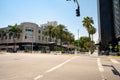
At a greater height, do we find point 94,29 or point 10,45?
point 94,29

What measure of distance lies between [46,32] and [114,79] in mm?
82138

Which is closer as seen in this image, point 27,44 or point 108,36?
point 108,36

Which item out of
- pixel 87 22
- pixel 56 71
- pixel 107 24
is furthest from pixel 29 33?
pixel 56 71

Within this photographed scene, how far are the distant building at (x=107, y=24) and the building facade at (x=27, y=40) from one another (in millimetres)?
29708

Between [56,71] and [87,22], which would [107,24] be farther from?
[56,71]

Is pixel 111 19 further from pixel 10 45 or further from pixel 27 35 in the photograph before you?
pixel 10 45

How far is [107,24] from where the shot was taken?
5581cm

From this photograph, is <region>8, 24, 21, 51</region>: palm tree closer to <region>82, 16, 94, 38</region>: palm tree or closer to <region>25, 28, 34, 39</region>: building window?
<region>25, 28, 34, 39</region>: building window

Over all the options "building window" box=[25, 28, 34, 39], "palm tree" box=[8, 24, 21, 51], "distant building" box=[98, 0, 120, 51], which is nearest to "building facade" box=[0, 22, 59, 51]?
"building window" box=[25, 28, 34, 39]

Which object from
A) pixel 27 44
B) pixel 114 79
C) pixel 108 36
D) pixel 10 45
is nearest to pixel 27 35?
pixel 27 44

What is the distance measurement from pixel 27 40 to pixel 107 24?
41610mm

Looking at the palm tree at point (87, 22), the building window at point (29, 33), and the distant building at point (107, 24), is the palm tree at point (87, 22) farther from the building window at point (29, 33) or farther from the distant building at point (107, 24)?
the building window at point (29, 33)

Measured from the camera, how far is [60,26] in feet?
273

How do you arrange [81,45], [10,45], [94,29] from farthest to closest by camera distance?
[81,45]
[10,45]
[94,29]
